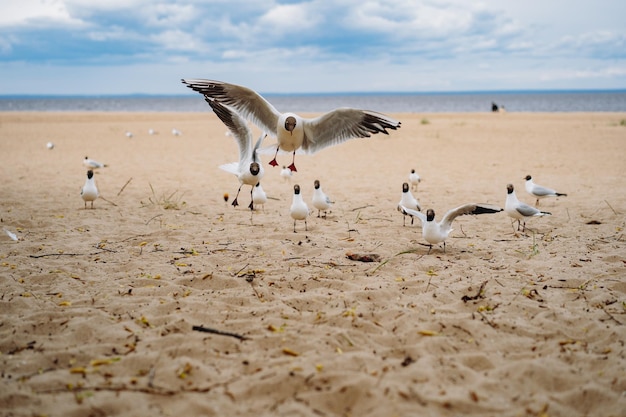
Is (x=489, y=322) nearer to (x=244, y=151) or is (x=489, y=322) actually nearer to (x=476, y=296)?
(x=476, y=296)

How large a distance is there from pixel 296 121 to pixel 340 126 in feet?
1.93

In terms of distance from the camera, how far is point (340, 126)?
661 cm

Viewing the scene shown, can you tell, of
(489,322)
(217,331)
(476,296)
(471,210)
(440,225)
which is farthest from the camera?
(440,225)

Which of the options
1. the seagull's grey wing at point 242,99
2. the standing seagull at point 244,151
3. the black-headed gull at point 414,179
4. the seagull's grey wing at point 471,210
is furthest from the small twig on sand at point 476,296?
the black-headed gull at point 414,179

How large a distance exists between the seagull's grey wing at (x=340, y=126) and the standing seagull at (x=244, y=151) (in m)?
0.90

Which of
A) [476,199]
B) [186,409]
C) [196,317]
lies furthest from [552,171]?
[186,409]

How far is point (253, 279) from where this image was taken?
4.63m

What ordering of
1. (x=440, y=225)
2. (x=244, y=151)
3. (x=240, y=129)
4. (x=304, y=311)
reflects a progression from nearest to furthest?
(x=304, y=311)
(x=440, y=225)
(x=240, y=129)
(x=244, y=151)

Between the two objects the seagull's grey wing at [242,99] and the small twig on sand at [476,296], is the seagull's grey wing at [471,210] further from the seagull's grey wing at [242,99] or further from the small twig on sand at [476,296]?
the seagull's grey wing at [242,99]

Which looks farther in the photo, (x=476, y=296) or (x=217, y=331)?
(x=476, y=296)

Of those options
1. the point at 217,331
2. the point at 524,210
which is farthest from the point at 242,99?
the point at 524,210

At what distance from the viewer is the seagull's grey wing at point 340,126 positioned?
6.20 meters

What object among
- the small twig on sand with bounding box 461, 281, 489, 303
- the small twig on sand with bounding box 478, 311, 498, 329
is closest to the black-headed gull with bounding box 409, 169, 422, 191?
the small twig on sand with bounding box 461, 281, 489, 303

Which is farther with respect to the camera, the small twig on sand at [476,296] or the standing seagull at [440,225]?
the standing seagull at [440,225]
